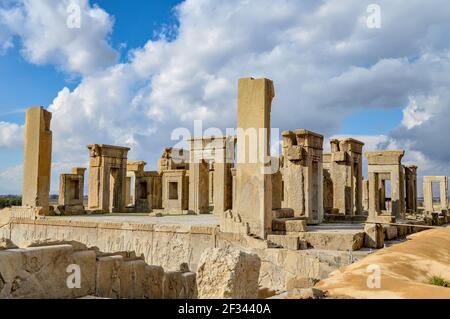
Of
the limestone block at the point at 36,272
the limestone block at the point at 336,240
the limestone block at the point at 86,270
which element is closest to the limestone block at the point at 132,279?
the limestone block at the point at 86,270

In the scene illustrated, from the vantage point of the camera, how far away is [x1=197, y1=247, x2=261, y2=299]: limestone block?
4996 mm

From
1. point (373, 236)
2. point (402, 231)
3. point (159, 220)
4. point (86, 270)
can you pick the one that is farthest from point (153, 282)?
point (159, 220)

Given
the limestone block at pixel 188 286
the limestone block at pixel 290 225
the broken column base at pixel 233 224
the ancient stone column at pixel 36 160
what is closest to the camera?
the limestone block at pixel 188 286

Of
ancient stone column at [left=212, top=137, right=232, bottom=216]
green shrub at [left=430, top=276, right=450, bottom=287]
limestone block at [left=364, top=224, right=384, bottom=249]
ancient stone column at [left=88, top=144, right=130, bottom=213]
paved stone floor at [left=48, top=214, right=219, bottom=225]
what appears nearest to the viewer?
green shrub at [left=430, top=276, right=450, bottom=287]

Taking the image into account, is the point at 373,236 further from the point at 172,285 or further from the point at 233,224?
the point at 172,285

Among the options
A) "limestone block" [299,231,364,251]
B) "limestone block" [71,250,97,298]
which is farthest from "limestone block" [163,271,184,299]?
"limestone block" [299,231,364,251]

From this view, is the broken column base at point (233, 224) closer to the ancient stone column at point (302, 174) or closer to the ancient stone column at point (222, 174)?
the ancient stone column at point (302, 174)

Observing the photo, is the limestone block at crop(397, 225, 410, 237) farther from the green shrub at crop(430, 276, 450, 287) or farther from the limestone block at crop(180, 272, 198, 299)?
the limestone block at crop(180, 272, 198, 299)

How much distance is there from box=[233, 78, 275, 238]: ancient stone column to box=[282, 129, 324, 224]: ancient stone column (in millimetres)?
4472

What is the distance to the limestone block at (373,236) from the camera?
432 inches

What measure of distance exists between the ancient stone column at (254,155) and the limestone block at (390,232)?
3530mm

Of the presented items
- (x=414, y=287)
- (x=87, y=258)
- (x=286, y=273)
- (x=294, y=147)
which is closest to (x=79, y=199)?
(x=294, y=147)
